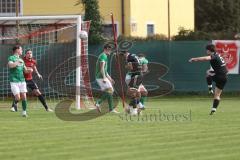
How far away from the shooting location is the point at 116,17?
4409cm

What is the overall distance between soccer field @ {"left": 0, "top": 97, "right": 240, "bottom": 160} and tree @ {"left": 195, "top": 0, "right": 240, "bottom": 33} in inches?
1686

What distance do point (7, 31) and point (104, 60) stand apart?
21.4 metres

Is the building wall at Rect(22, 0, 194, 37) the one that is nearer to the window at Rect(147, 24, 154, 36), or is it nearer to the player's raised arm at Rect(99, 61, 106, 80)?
the window at Rect(147, 24, 154, 36)

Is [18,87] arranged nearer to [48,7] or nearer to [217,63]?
[217,63]

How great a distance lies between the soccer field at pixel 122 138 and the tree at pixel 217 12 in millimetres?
42815

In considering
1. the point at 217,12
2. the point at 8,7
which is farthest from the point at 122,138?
the point at 217,12

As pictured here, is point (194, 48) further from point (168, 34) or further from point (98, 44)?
point (168, 34)

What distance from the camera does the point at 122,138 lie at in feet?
45.1

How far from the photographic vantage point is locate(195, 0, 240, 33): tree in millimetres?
61781

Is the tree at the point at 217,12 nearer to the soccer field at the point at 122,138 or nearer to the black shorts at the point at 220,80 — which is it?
the black shorts at the point at 220,80

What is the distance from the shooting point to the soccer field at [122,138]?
11.5m

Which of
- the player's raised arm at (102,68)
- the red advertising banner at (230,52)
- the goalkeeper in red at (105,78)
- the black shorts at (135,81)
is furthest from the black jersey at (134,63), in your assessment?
the red advertising banner at (230,52)

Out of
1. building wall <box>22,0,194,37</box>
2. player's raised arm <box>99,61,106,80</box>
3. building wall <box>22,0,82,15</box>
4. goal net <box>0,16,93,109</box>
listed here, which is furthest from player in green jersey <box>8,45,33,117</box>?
building wall <box>22,0,82,15</box>

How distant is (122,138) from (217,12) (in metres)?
50.1
